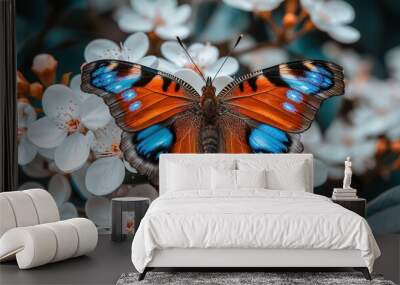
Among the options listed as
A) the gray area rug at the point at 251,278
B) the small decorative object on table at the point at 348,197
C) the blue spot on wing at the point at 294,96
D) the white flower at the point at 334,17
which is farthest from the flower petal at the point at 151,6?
the gray area rug at the point at 251,278

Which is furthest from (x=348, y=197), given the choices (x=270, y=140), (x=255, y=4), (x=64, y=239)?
(x=64, y=239)

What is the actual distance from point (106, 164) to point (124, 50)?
47.1 inches

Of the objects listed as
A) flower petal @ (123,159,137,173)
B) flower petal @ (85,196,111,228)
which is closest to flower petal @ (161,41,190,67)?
flower petal @ (123,159,137,173)

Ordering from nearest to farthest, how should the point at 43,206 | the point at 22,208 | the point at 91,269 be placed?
the point at 91,269, the point at 22,208, the point at 43,206

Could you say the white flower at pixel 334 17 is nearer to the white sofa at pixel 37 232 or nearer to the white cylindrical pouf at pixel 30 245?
the white sofa at pixel 37 232

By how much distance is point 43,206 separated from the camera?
17.5 feet

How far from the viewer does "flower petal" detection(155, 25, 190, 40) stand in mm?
6664

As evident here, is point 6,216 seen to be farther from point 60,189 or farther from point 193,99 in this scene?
point 193,99

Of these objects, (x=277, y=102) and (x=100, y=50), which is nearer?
(x=277, y=102)

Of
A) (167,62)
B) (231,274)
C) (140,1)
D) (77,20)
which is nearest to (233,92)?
(167,62)

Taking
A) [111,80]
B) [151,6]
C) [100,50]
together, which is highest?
[151,6]

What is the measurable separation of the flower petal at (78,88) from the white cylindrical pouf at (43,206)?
146 centimetres

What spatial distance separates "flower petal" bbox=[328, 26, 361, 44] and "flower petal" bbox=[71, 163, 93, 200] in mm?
2890

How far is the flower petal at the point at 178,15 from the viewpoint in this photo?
21.9ft
